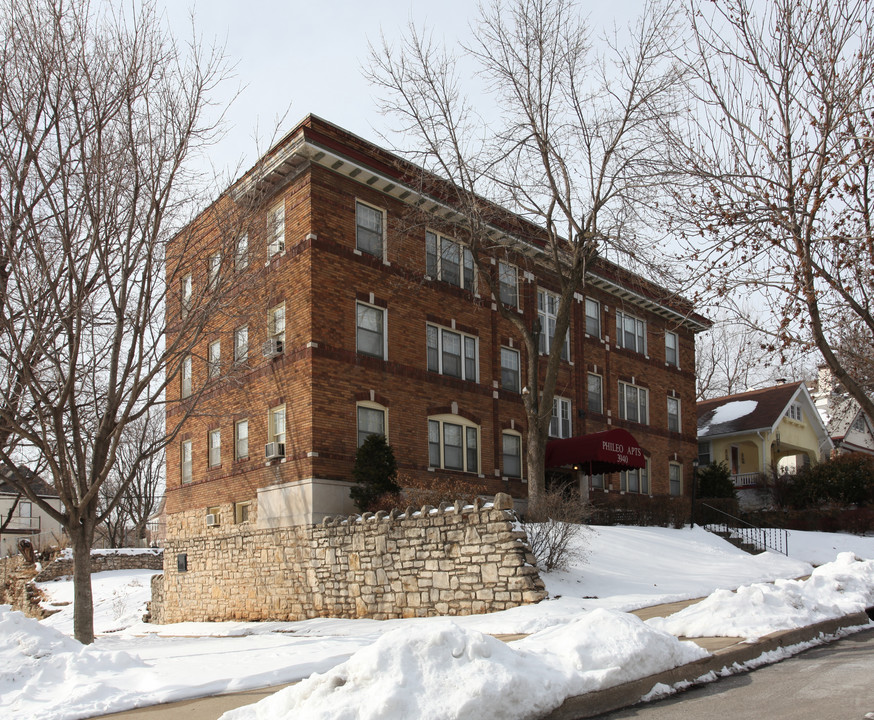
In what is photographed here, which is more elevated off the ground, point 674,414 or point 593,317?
point 593,317

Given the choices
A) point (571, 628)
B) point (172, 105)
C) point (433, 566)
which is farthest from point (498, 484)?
point (571, 628)

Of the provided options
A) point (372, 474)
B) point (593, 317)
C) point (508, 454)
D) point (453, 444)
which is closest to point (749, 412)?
point (593, 317)

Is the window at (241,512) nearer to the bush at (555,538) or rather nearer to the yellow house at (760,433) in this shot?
the bush at (555,538)

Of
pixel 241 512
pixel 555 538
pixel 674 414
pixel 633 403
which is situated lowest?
pixel 555 538

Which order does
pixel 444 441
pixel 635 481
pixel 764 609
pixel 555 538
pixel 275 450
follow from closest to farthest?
1. pixel 764 609
2. pixel 555 538
3. pixel 275 450
4. pixel 444 441
5. pixel 635 481

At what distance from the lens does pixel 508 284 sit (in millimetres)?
26828

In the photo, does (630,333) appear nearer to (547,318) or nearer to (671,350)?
(671,350)

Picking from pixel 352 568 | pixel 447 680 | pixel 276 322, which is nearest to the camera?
pixel 447 680

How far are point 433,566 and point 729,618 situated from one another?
23.5 ft

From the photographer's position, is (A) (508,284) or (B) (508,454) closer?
(B) (508,454)

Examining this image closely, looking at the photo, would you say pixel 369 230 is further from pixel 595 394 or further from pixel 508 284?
pixel 595 394

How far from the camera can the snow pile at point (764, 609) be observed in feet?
31.4

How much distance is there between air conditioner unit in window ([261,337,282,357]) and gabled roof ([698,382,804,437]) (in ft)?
91.4

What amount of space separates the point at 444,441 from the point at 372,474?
3.96 metres
